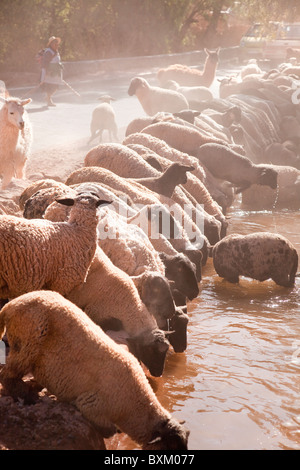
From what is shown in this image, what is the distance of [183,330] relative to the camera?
20.5 ft

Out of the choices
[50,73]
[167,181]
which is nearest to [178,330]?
[167,181]

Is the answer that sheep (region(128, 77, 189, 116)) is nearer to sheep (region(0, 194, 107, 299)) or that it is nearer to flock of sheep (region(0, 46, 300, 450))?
flock of sheep (region(0, 46, 300, 450))

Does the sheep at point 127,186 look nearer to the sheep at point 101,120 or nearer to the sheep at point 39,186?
the sheep at point 39,186

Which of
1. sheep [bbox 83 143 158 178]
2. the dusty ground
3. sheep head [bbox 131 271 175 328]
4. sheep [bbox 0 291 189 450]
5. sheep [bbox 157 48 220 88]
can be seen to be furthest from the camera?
sheep [bbox 157 48 220 88]

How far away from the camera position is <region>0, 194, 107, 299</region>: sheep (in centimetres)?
495

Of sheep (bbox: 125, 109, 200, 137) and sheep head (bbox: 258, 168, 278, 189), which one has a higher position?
sheep (bbox: 125, 109, 200, 137)

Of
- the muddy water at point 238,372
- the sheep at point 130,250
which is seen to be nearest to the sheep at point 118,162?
the muddy water at point 238,372

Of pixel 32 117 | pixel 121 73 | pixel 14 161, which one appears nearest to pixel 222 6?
pixel 121 73

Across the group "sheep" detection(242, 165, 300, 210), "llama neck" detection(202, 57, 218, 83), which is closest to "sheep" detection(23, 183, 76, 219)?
"sheep" detection(242, 165, 300, 210)

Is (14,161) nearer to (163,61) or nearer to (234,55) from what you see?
(163,61)

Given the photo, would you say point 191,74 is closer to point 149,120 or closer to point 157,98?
point 157,98

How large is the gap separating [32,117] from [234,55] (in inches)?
1071

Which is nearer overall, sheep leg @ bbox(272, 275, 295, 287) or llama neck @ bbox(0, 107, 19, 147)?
sheep leg @ bbox(272, 275, 295, 287)

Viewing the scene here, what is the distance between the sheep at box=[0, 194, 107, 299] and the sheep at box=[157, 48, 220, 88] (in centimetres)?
1710
